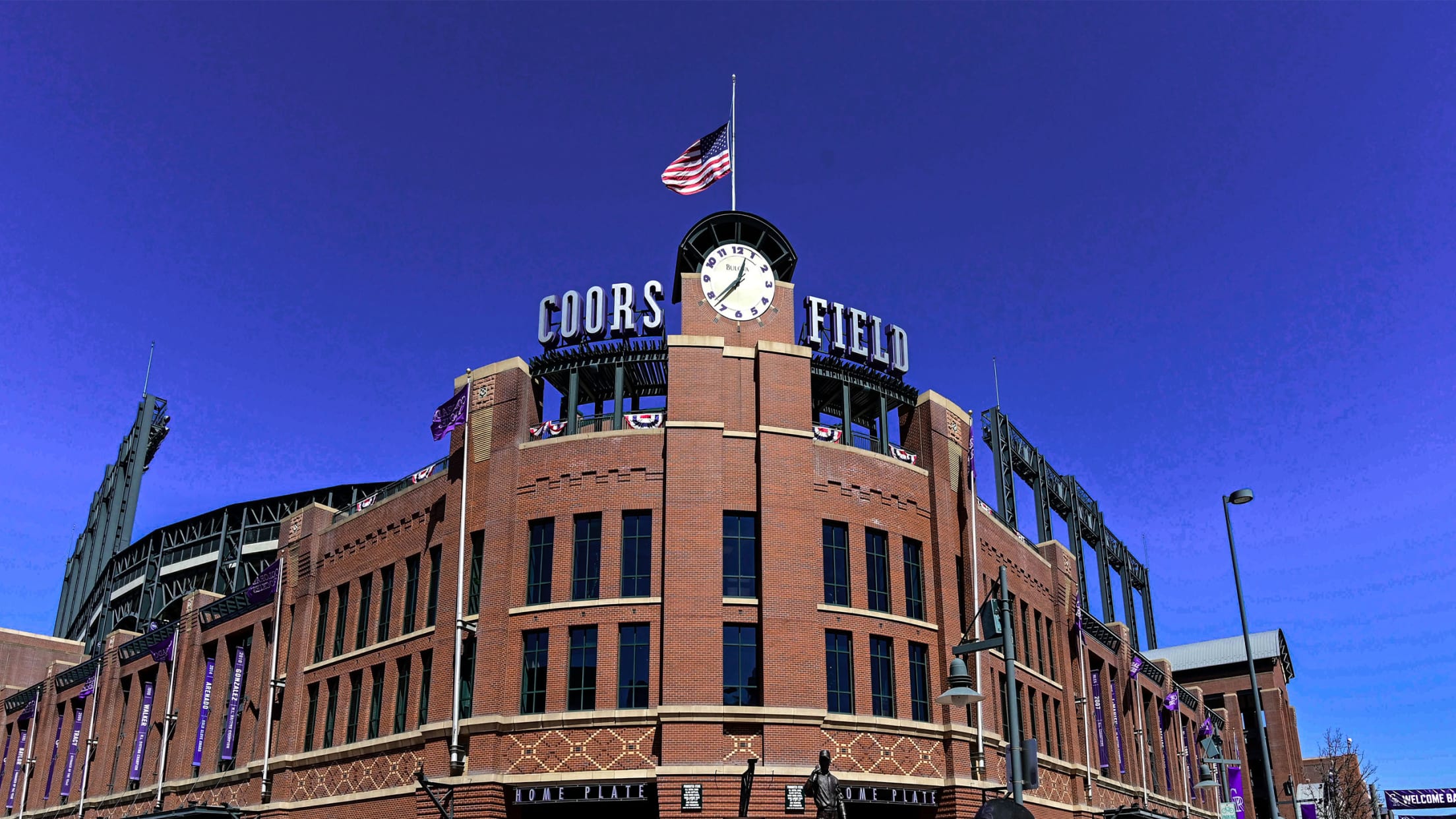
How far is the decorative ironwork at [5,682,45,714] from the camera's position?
70.1 metres

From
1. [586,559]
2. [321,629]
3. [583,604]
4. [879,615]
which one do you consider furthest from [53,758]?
[879,615]

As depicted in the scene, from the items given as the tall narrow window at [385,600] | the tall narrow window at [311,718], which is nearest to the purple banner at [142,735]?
the tall narrow window at [311,718]

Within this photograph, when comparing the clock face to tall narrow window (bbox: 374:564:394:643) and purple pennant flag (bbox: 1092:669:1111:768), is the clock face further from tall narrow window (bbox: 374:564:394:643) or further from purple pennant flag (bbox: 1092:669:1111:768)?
purple pennant flag (bbox: 1092:669:1111:768)

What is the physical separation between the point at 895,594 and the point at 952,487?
5251 millimetres

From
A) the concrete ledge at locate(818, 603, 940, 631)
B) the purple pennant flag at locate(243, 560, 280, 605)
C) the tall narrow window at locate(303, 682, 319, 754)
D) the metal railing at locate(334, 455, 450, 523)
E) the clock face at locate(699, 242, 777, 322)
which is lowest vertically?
the tall narrow window at locate(303, 682, 319, 754)

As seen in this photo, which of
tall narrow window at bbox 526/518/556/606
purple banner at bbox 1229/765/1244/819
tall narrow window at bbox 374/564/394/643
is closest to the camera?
tall narrow window at bbox 526/518/556/606

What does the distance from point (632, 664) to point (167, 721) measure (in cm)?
2894

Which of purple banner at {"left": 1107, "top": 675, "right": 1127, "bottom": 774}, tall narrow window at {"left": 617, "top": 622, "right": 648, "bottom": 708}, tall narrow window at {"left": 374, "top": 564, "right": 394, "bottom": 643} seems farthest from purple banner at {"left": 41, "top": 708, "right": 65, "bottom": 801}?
purple banner at {"left": 1107, "top": 675, "right": 1127, "bottom": 774}

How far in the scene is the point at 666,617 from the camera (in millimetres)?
35688

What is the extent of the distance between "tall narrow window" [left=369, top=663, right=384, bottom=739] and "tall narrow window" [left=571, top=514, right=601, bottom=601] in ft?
30.4

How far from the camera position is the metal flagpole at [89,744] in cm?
5909

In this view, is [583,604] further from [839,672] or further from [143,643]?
[143,643]

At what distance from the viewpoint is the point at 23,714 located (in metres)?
71.4

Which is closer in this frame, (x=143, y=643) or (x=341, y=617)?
(x=341, y=617)
